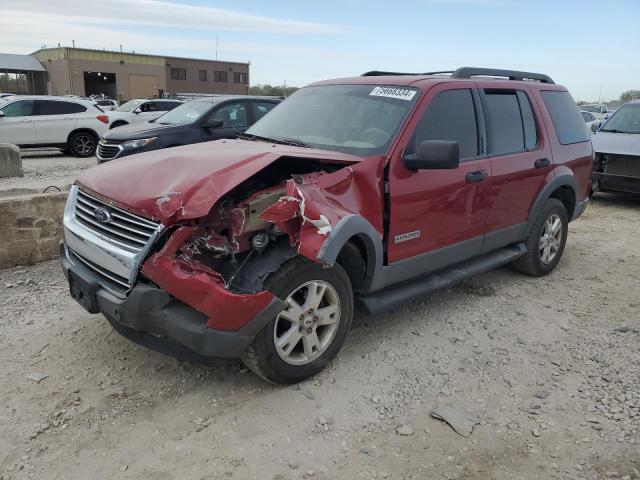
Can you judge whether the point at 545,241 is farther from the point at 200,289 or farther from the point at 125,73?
the point at 125,73

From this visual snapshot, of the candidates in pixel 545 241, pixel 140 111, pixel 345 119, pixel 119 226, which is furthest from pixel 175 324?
pixel 140 111

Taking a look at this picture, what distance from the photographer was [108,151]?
9828 mm

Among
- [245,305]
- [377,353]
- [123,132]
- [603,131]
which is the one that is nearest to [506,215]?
[377,353]

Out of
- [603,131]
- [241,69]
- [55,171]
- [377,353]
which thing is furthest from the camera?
[241,69]

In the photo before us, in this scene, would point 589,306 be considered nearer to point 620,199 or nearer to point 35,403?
point 35,403

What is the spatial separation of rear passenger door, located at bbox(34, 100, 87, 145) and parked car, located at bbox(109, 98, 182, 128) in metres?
2.56

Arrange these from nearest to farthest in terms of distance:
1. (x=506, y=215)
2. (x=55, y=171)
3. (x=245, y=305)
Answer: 1. (x=245, y=305)
2. (x=506, y=215)
3. (x=55, y=171)

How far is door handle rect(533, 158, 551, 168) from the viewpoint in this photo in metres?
4.95

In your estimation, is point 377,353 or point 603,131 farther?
point 603,131

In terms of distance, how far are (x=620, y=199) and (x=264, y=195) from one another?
30.2ft

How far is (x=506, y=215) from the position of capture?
4.73 meters

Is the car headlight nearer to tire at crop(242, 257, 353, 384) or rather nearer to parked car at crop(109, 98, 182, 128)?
tire at crop(242, 257, 353, 384)

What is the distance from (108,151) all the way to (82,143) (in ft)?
16.8

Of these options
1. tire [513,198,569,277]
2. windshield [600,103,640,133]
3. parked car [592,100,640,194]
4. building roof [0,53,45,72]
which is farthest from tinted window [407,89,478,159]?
building roof [0,53,45,72]
